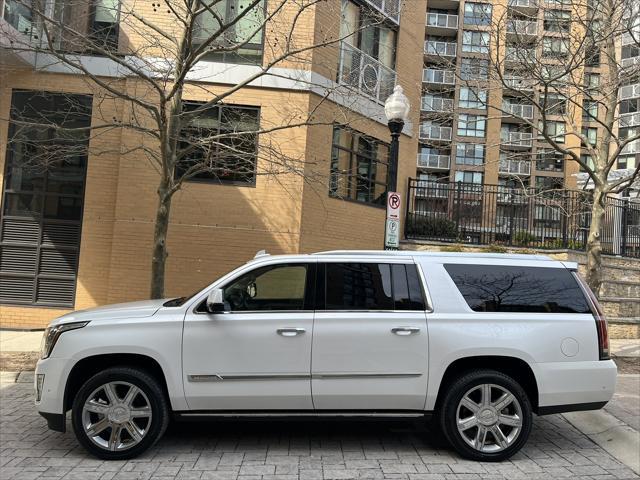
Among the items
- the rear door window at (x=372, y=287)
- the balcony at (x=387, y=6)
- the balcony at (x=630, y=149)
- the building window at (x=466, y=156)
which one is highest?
the building window at (x=466, y=156)

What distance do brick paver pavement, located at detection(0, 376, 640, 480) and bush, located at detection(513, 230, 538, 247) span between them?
9256 mm

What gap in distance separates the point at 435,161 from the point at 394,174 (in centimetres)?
4202

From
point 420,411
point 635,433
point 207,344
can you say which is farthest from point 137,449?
point 635,433

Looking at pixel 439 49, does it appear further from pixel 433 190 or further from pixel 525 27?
pixel 525 27

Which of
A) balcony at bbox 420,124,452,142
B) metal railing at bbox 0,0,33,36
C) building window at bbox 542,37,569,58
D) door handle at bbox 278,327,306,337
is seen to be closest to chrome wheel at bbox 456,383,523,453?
door handle at bbox 278,327,306,337

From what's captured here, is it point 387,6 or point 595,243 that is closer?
point 595,243

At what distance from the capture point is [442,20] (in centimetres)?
4144

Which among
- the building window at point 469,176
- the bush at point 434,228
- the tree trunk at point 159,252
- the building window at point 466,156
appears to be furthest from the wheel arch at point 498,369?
the building window at point 469,176

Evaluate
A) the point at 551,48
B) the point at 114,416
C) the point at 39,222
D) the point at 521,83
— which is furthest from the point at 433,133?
the point at 114,416

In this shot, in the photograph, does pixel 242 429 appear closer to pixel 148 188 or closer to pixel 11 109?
pixel 148 188

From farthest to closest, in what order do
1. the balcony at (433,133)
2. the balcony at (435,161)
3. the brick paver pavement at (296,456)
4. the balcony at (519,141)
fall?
the balcony at (435,161), the balcony at (433,133), the balcony at (519,141), the brick paver pavement at (296,456)

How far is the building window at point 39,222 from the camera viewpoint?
10.5m

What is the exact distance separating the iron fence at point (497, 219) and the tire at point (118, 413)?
10.5m

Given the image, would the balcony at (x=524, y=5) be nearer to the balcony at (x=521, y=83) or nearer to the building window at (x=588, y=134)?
the balcony at (x=521, y=83)
